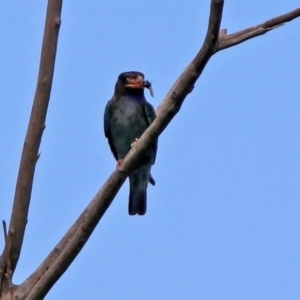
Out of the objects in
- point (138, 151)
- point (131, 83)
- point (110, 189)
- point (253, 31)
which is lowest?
point (110, 189)

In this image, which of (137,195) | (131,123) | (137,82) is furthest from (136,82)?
(137,195)

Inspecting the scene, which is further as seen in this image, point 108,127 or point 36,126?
point 108,127

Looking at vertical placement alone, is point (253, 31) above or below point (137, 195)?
above

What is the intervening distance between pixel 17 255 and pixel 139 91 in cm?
374

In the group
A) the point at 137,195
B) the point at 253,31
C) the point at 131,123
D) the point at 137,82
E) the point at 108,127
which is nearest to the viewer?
the point at 253,31

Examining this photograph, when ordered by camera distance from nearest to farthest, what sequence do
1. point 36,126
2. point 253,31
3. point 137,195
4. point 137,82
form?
point 253,31 < point 36,126 < point 137,82 < point 137,195

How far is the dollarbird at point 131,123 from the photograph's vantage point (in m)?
7.44

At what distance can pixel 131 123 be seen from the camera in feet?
24.4

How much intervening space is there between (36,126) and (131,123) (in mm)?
3489

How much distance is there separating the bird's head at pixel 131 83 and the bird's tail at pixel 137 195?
823mm

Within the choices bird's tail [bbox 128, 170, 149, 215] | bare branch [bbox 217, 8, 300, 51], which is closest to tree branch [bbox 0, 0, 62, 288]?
bare branch [bbox 217, 8, 300, 51]

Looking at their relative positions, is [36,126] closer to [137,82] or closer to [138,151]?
[138,151]

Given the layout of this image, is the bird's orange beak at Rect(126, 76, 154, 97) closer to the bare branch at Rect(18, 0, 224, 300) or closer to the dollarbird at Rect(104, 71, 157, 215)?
the dollarbird at Rect(104, 71, 157, 215)

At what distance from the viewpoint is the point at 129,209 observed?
7.57 meters
